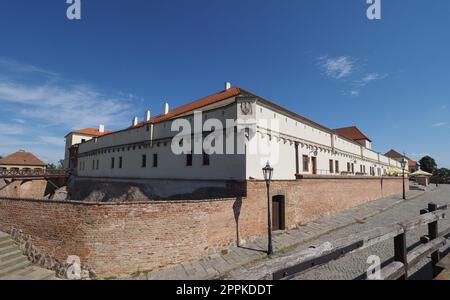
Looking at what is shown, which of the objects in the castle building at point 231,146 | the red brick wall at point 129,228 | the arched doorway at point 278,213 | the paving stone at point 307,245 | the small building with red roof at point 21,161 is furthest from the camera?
the small building with red roof at point 21,161

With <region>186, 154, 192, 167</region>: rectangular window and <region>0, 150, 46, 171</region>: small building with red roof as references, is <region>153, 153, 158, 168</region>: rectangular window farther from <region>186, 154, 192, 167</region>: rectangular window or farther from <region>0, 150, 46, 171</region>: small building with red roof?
<region>0, 150, 46, 171</region>: small building with red roof

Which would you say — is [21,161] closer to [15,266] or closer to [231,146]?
[15,266]

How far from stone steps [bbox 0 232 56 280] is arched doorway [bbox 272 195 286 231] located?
32.2ft

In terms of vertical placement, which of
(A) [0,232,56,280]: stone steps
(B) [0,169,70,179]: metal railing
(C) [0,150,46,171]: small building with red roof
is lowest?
(A) [0,232,56,280]: stone steps

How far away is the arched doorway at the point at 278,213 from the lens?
535 inches

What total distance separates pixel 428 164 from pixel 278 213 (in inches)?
3159

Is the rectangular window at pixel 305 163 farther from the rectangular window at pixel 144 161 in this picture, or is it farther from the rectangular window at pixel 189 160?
the rectangular window at pixel 144 161

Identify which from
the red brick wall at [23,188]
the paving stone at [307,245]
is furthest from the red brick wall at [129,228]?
the red brick wall at [23,188]

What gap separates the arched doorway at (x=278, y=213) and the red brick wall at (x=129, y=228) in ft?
6.22

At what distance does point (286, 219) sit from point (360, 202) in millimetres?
11899

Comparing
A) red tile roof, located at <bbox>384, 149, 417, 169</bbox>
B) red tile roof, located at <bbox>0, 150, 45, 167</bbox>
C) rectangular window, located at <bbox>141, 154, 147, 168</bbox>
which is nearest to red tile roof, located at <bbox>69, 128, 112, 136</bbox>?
red tile roof, located at <bbox>0, 150, 45, 167</bbox>

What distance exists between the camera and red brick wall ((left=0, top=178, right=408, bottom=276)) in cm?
912
